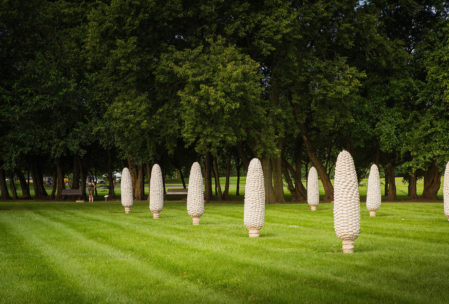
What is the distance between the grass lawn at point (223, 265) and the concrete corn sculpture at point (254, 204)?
15.2 inches

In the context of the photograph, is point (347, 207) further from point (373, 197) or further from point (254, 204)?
point (373, 197)

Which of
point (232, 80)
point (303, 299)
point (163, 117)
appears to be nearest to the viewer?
point (303, 299)

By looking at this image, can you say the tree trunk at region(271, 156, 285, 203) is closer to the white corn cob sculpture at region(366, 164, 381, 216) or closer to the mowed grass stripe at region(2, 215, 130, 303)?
the white corn cob sculpture at region(366, 164, 381, 216)

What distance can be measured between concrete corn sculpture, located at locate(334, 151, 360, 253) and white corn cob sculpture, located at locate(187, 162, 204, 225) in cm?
678

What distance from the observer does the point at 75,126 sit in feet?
108

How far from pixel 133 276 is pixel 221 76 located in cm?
1762

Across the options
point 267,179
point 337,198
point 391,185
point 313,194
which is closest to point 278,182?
point 267,179

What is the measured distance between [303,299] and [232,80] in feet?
62.7

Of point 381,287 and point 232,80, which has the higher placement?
point 232,80

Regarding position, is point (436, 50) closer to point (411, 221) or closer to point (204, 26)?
point (204, 26)

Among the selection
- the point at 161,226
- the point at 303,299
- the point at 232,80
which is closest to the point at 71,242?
the point at 161,226

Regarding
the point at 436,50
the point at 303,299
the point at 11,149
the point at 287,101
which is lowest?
the point at 303,299

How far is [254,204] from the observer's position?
13812 mm

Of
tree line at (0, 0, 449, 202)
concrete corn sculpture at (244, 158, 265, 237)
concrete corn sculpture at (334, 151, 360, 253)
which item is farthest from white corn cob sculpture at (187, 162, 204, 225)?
tree line at (0, 0, 449, 202)
